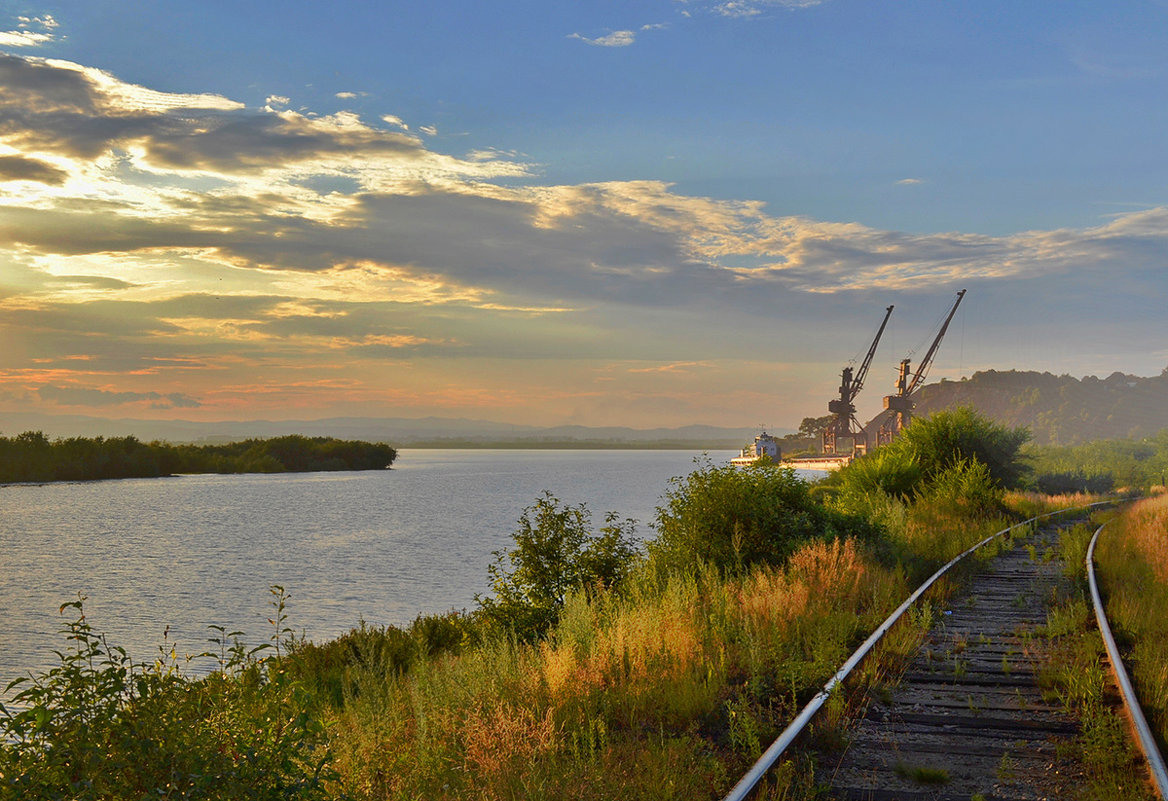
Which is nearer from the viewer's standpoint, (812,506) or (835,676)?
(835,676)

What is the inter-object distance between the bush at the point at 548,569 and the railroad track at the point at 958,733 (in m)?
7.45

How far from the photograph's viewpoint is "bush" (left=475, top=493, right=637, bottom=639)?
16469 millimetres

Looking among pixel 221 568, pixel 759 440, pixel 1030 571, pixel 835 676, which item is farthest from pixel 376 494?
pixel 835 676

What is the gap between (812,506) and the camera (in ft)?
58.3

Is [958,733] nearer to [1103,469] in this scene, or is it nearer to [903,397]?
[1103,469]

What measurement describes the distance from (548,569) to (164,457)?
126 metres

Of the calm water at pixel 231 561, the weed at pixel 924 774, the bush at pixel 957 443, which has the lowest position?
the calm water at pixel 231 561

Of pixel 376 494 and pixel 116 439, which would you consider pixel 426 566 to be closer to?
pixel 376 494

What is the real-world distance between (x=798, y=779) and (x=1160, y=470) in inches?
2538

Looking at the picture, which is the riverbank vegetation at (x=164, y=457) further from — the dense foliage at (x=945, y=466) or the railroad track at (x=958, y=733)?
the railroad track at (x=958, y=733)

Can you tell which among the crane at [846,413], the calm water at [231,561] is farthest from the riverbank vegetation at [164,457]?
the crane at [846,413]

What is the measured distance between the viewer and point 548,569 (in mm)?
17219

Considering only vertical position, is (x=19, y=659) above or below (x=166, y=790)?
below

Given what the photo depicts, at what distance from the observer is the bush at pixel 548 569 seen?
16469 millimetres
